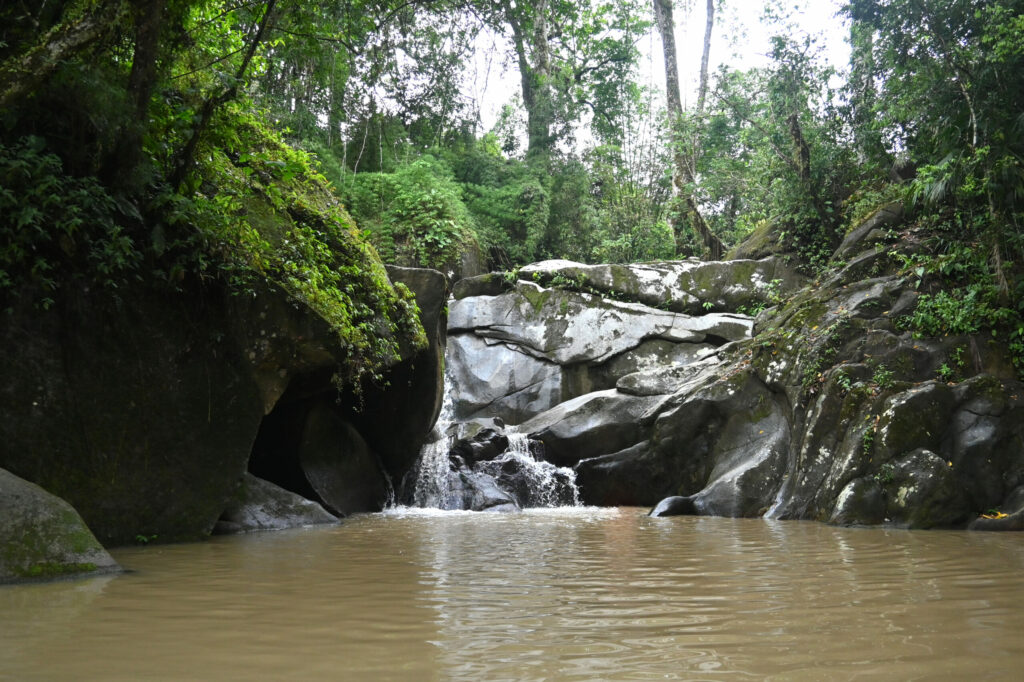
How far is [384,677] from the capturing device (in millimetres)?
2584

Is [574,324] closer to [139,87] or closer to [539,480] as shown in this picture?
[539,480]

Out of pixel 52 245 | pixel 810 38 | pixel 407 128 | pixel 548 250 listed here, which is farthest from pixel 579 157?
pixel 52 245

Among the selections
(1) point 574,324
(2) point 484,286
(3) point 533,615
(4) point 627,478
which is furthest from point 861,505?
(2) point 484,286

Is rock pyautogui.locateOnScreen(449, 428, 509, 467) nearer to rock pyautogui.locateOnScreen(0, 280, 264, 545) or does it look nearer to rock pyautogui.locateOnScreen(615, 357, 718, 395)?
rock pyautogui.locateOnScreen(615, 357, 718, 395)

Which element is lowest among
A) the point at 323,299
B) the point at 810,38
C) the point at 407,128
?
the point at 323,299

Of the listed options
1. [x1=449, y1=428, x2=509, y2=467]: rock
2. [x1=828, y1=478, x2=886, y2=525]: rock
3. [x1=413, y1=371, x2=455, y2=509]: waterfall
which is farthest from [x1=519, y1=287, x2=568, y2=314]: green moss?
[x1=828, y1=478, x2=886, y2=525]: rock

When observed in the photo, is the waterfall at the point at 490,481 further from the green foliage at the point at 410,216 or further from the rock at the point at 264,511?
the green foliage at the point at 410,216

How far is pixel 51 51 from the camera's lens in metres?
6.02

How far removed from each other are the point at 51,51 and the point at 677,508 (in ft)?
28.5

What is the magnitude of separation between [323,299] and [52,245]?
2825 mm

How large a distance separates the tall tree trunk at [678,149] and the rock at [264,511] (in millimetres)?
16077

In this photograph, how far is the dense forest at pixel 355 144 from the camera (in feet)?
22.1

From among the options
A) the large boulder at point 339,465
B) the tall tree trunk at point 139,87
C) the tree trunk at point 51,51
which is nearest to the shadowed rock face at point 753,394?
the large boulder at point 339,465

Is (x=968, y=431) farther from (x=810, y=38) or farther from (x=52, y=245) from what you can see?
(x=810, y=38)
